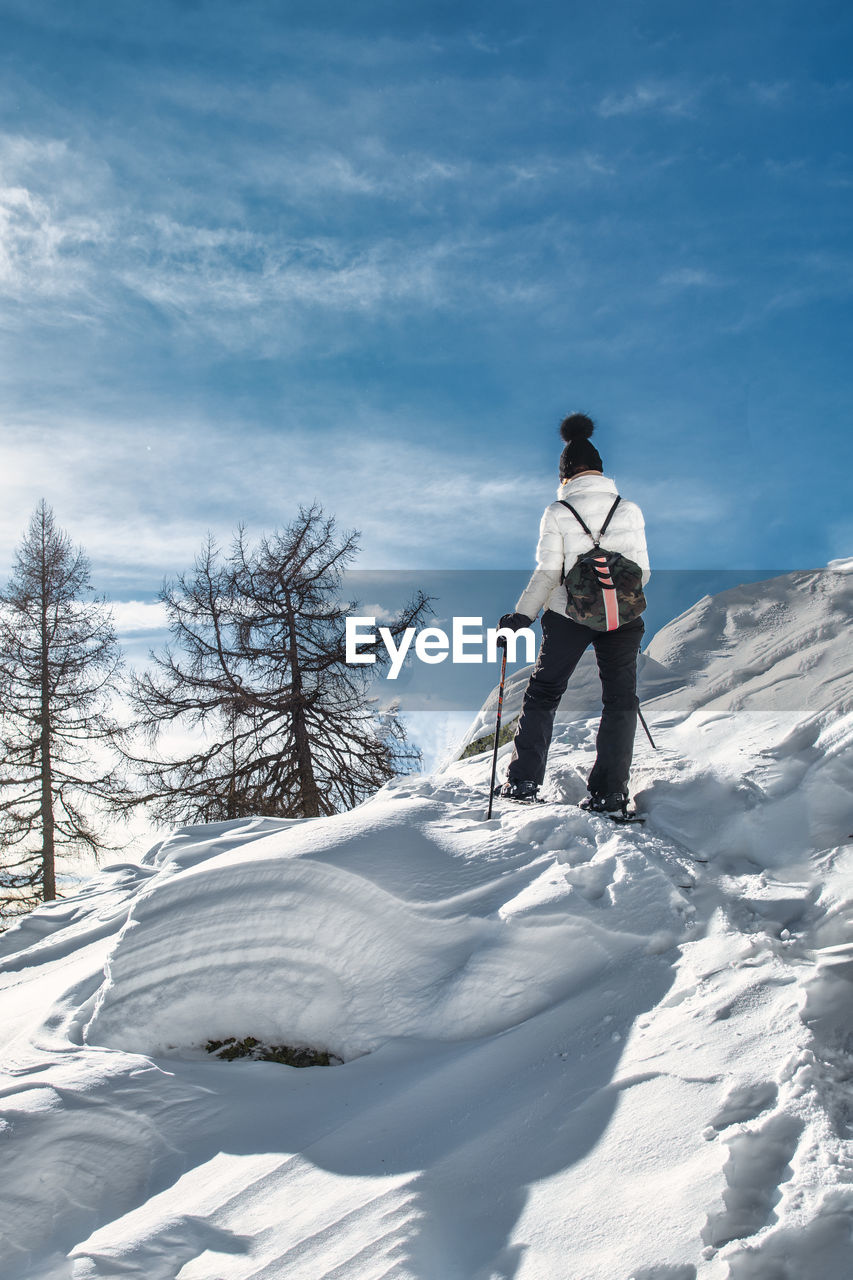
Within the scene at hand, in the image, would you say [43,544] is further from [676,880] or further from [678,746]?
[676,880]

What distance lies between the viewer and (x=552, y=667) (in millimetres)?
5254

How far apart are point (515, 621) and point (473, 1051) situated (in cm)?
293

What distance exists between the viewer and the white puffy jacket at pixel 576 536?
515 centimetres

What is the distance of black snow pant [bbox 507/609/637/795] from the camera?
5137mm

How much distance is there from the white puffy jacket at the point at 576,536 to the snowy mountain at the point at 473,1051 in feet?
4.87

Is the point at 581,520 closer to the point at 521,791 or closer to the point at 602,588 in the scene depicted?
the point at 602,588

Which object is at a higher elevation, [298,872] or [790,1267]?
[298,872]

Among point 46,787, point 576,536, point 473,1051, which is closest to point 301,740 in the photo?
point 46,787

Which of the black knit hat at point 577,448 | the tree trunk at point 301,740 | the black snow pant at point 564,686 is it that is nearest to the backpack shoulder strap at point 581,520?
the black knit hat at point 577,448

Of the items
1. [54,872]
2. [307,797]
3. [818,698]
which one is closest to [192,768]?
[307,797]

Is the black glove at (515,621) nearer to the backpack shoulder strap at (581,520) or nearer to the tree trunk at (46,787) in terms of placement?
the backpack shoulder strap at (581,520)

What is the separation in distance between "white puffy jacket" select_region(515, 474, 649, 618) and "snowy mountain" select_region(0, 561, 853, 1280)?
1486 millimetres

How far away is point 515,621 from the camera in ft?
17.3

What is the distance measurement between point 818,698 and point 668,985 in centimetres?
300
